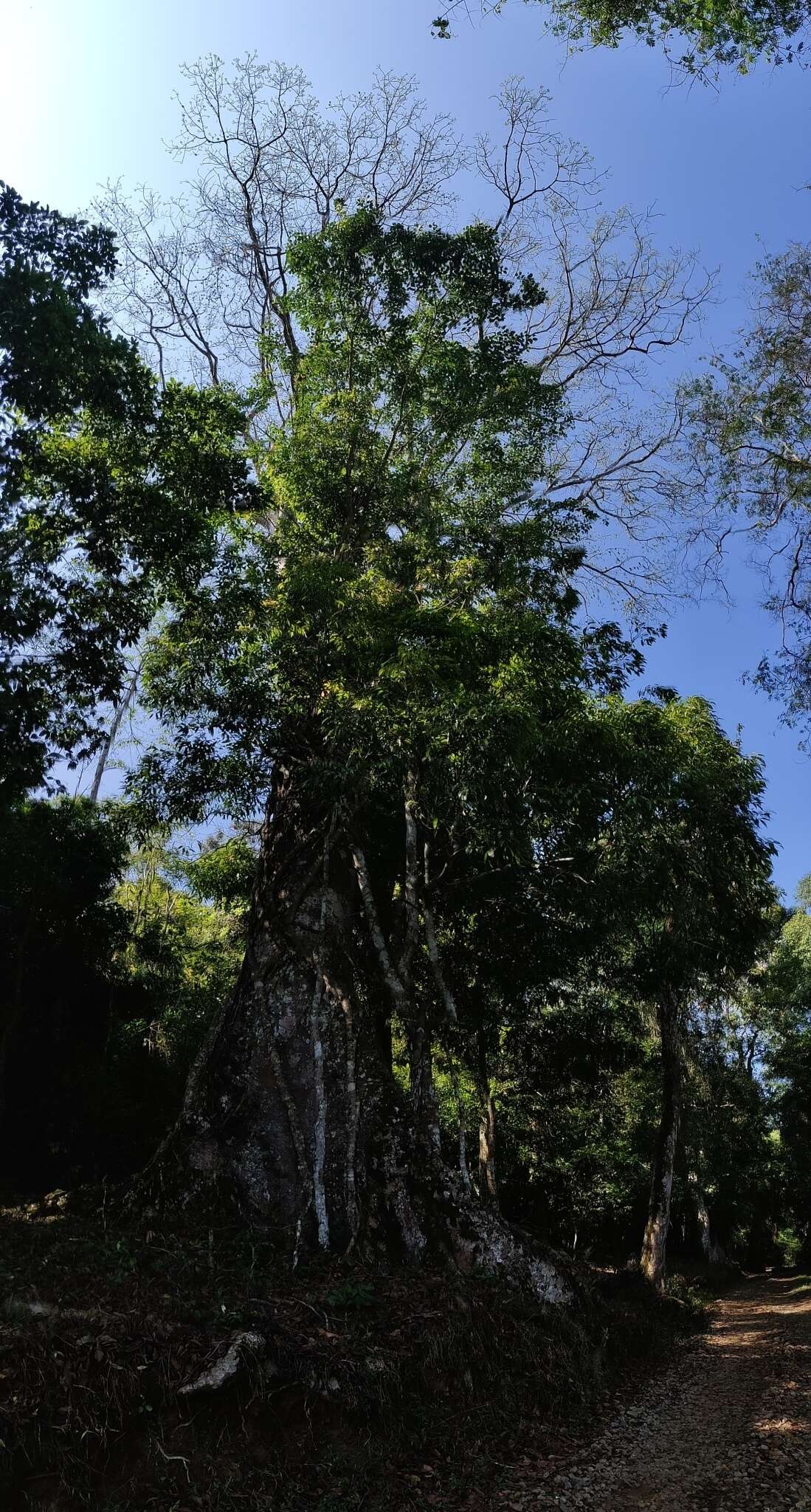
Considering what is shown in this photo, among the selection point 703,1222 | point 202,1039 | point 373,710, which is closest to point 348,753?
point 373,710

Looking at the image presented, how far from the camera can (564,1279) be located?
29.4ft

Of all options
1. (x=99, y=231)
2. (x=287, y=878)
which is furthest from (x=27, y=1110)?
(x=99, y=231)

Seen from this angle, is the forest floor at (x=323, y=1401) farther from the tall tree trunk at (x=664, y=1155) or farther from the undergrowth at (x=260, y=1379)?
the tall tree trunk at (x=664, y=1155)

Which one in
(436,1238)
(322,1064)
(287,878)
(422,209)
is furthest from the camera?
(422,209)

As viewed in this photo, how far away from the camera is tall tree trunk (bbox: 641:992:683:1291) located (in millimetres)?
15000

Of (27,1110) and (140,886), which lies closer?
(27,1110)


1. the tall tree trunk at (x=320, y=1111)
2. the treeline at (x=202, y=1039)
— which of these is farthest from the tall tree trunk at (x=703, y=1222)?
the tall tree trunk at (x=320, y=1111)

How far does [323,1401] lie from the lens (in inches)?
234

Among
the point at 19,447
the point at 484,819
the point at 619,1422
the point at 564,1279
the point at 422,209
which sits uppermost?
the point at 422,209

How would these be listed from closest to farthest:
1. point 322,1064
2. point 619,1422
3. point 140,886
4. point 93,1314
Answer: point 93,1314, point 619,1422, point 322,1064, point 140,886

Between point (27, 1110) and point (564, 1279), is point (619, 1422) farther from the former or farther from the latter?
point (27, 1110)

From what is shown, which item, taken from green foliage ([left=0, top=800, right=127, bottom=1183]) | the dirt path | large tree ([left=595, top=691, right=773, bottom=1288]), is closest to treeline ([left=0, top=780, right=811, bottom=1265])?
green foliage ([left=0, top=800, right=127, bottom=1183])

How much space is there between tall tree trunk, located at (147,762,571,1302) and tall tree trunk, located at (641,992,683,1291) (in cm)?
664

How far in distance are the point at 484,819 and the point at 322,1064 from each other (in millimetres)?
3263
